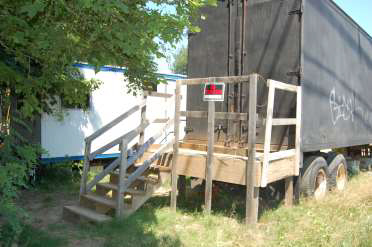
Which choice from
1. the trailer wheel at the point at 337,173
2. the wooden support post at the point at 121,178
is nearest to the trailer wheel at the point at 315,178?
the trailer wheel at the point at 337,173

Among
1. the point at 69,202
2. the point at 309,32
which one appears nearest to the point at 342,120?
the point at 309,32

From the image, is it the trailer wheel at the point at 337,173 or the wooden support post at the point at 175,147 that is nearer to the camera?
the wooden support post at the point at 175,147

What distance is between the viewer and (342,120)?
24.6 ft

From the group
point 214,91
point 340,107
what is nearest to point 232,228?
point 214,91

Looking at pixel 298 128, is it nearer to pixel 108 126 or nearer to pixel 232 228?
pixel 232 228

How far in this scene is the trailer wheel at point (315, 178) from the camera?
6340 mm

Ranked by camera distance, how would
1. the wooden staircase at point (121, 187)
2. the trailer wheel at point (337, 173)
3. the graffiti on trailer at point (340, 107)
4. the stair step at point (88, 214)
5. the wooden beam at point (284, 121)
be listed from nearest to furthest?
1. the wooden beam at point (284, 121)
2. the stair step at point (88, 214)
3. the wooden staircase at point (121, 187)
4. the graffiti on trailer at point (340, 107)
5. the trailer wheel at point (337, 173)

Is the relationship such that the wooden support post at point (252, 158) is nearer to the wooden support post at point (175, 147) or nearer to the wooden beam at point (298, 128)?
the wooden beam at point (298, 128)

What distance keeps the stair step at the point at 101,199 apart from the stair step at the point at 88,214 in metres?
0.18

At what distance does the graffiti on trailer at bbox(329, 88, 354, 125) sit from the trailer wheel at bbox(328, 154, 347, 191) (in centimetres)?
85

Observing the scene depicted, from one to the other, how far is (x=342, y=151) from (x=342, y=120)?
10.1 ft

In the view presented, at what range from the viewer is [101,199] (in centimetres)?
→ 587

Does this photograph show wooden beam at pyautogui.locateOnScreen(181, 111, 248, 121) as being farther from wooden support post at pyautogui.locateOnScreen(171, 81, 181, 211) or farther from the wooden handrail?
the wooden handrail

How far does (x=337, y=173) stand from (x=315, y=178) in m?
1.33
